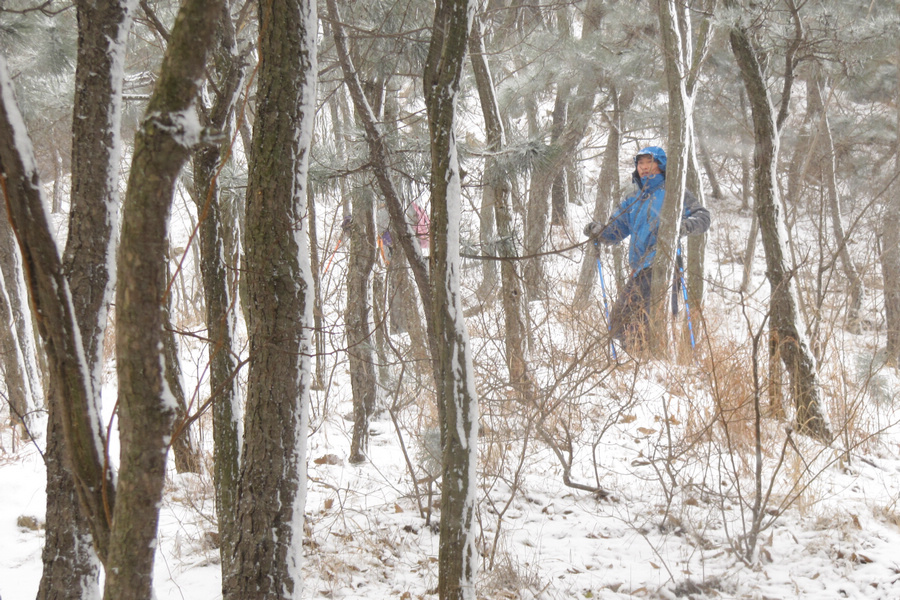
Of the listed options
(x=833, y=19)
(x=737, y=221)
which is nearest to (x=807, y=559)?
(x=833, y=19)

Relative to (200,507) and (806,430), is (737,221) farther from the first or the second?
(200,507)

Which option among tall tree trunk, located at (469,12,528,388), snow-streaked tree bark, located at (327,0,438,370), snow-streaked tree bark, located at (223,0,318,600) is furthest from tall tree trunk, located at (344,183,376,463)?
snow-streaked tree bark, located at (223,0,318,600)

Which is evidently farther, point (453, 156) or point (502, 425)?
point (502, 425)

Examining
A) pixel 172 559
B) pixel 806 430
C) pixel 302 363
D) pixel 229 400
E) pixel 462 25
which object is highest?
pixel 462 25

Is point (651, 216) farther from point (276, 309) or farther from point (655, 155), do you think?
point (276, 309)

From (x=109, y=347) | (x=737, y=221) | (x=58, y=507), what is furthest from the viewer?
(x=737, y=221)

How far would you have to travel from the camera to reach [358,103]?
2.93m

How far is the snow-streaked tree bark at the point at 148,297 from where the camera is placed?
1009mm

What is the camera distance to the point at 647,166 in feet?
18.0

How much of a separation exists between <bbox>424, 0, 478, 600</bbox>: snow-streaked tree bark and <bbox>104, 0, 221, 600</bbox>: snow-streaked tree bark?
41.2 inches

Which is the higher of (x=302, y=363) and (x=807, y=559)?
(x=302, y=363)

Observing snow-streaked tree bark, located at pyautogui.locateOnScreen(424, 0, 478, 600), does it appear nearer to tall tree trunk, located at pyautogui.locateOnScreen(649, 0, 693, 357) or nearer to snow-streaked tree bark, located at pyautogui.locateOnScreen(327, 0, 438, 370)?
snow-streaked tree bark, located at pyautogui.locateOnScreen(327, 0, 438, 370)

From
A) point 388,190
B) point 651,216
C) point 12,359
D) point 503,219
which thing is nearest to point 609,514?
point 503,219

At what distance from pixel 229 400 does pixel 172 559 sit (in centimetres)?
98
